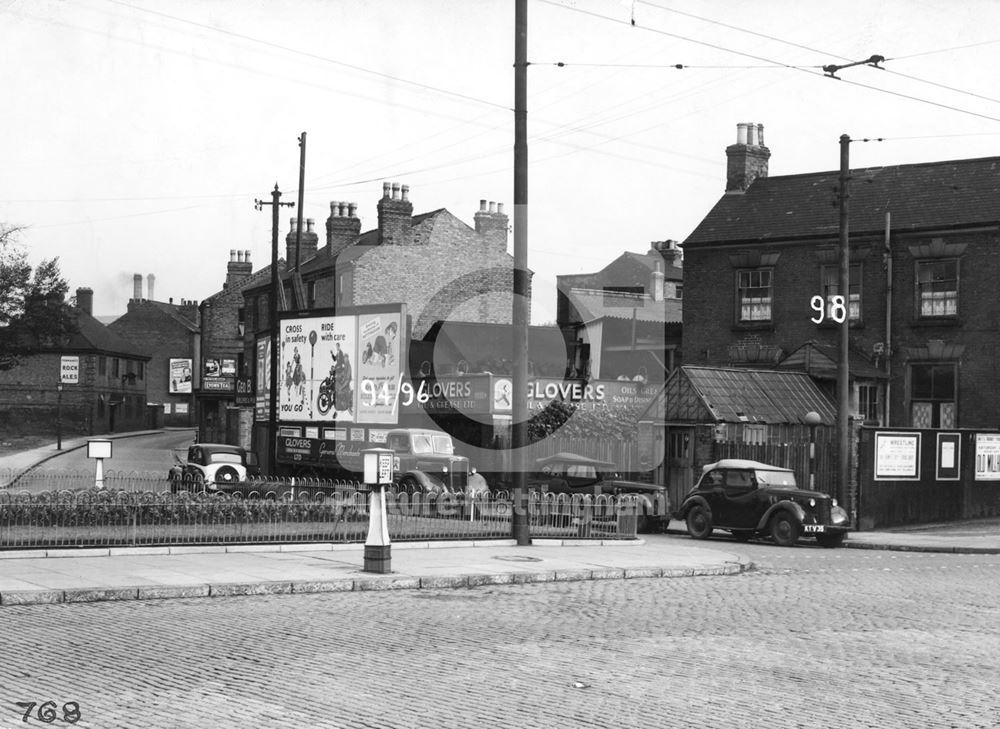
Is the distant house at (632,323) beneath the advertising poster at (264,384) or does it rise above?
above

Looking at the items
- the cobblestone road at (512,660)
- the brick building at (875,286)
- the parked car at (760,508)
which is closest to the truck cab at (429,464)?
the parked car at (760,508)

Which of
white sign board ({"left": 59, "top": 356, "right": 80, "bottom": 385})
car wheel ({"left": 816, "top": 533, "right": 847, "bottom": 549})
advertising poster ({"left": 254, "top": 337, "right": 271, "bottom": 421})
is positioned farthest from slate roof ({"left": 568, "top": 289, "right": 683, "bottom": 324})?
white sign board ({"left": 59, "top": 356, "right": 80, "bottom": 385})

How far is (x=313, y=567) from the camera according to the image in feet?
53.1

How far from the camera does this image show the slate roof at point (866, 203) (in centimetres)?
3656

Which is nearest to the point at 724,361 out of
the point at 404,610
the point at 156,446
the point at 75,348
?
the point at 404,610

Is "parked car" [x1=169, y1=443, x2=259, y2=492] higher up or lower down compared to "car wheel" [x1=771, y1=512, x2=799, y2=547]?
higher up

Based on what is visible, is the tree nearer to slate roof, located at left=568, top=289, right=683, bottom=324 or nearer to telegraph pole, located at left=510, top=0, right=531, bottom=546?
slate roof, located at left=568, top=289, right=683, bottom=324

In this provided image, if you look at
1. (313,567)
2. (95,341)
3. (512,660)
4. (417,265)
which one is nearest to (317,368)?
(313,567)

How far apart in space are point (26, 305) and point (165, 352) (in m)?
35.3

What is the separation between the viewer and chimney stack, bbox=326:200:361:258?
59.5 metres

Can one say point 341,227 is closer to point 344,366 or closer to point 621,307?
point 621,307

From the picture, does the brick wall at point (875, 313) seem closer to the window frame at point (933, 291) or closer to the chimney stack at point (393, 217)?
the window frame at point (933, 291)

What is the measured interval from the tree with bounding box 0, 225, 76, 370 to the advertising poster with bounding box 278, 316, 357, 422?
3900 centimetres

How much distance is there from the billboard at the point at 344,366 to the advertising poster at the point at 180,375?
233 ft
